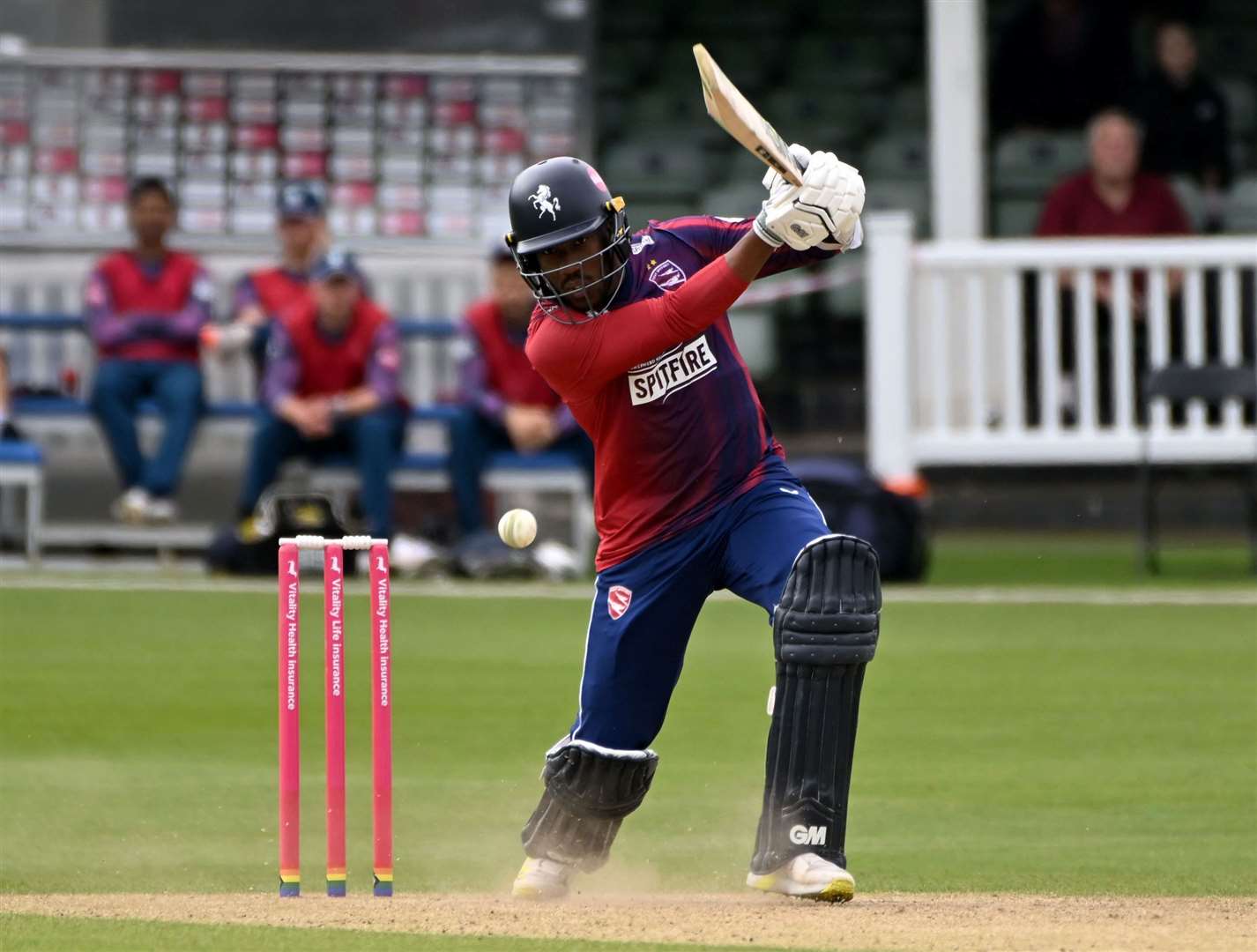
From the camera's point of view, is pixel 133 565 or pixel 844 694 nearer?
pixel 844 694

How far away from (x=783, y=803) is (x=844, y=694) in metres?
0.28

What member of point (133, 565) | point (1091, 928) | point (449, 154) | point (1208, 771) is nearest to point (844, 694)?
point (1091, 928)

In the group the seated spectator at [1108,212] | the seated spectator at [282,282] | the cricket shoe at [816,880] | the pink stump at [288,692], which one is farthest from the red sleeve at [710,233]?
the seated spectator at [1108,212]

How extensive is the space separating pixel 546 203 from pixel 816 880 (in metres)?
1.59

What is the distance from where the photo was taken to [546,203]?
5199mm

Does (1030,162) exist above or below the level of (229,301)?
above

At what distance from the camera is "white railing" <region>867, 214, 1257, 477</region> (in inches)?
500

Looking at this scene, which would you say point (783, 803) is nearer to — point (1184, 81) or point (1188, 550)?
point (1188, 550)

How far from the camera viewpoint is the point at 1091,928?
473cm

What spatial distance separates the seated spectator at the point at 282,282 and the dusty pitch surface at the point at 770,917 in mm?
7496

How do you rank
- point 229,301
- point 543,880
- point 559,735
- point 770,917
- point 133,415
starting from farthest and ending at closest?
point 229,301, point 133,415, point 559,735, point 543,880, point 770,917

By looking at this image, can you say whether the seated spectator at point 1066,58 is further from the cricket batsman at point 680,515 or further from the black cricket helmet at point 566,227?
the black cricket helmet at point 566,227

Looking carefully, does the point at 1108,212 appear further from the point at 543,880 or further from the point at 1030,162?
the point at 543,880

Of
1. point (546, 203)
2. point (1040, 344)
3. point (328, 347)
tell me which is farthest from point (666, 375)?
point (1040, 344)
